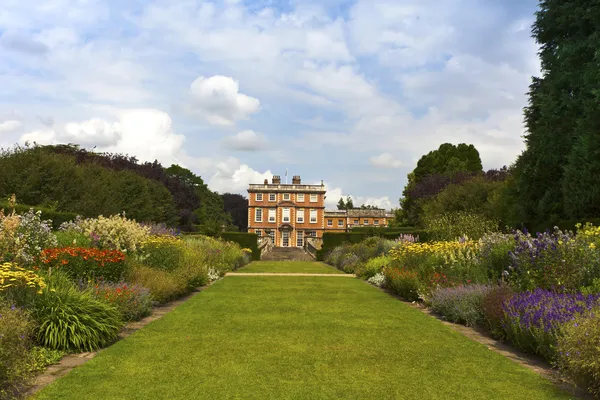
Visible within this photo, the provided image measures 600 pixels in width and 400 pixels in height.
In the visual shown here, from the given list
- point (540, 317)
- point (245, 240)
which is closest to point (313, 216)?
point (245, 240)

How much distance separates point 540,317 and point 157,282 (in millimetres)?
7601

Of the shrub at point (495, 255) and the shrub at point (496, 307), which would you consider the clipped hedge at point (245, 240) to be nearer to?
the shrub at point (495, 255)

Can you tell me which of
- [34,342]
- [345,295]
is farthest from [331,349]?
[345,295]

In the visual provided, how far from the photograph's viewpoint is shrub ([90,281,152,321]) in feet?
26.0

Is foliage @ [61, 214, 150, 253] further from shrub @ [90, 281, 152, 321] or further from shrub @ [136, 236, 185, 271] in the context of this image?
shrub @ [90, 281, 152, 321]

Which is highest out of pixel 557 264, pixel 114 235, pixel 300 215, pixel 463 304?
pixel 300 215

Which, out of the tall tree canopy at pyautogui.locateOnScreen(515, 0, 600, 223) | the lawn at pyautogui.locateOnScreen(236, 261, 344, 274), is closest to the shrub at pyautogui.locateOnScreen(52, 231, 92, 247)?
the lawn at pyautogui.locateOnScreen(236, 261, 344, 274)

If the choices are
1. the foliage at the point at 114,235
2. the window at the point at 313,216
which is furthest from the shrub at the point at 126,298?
the window at the point at 313,216

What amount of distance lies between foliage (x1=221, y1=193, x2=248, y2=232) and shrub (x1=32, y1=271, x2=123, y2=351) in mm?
90746

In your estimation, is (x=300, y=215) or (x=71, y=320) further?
(x=300, y=215)

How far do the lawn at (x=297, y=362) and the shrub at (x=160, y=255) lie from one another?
3627 millimetres

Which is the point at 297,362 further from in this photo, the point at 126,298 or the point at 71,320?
the point at 126,298

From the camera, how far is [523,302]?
7168 mm

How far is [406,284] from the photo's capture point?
12266mm
